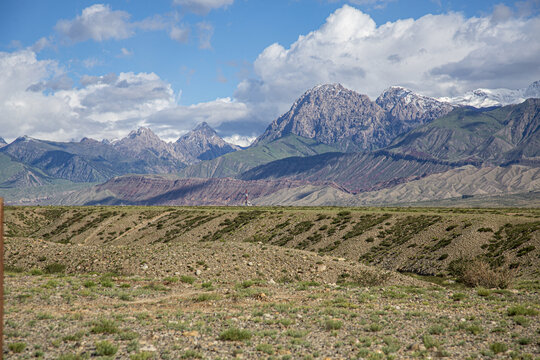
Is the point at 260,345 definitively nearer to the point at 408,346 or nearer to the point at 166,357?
the point at 166,357

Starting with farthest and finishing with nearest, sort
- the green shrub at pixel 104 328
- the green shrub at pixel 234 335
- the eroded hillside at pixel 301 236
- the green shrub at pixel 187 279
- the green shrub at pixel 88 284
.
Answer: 1. the eroded hillside at pixel 301 236
2. the green shrub at pixel 187 279
3. the green shrub at pixel 88 284
4. the green shrub at pixel 104 328
5. the green shrub at pixel 234 335

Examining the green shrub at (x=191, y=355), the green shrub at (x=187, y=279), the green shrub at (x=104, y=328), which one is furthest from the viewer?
the green shrub at (x=187, y=279)

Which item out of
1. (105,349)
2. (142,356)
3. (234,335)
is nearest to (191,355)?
(142,356)

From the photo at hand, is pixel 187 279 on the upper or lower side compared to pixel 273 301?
lower

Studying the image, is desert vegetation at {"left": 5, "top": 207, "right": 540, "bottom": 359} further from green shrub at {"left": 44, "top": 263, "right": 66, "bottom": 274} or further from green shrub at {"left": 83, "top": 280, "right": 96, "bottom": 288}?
green shrub at {"left": 83, "top": 280, "right": 96, "bottom": 288}

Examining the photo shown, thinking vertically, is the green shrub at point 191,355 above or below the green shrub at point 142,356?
below

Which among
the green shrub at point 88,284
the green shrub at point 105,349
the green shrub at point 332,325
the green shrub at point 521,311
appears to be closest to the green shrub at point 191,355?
the green shrub at point 105,349

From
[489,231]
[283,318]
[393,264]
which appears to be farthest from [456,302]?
[489,231]

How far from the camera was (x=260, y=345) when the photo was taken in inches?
682

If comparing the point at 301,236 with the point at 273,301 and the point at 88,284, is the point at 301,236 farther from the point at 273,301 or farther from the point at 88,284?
the point at 273,301

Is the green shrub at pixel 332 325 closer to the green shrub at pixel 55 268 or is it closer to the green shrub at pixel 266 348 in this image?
the green shrub at pixel 266 348

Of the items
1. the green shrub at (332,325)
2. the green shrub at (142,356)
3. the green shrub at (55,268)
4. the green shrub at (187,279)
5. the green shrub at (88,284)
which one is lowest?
the green shrub at (55,268)

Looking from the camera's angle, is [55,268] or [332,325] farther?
[55,268]

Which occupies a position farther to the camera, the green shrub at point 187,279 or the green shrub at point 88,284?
the green shrub at point 187,279
